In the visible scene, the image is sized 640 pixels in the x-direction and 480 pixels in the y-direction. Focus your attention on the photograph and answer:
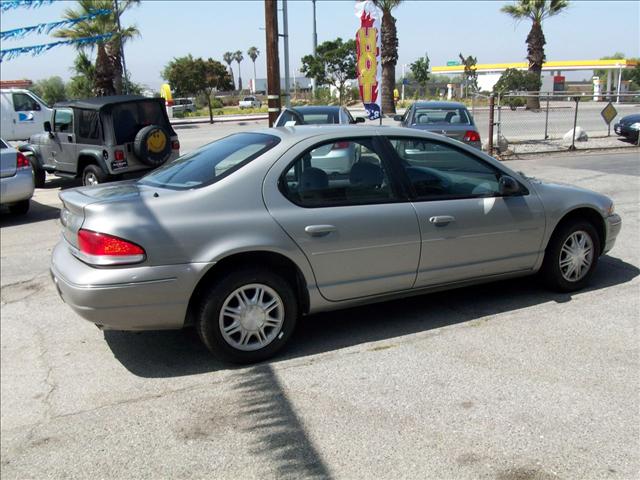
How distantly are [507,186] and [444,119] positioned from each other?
793cm

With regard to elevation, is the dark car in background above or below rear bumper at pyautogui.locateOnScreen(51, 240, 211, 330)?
above

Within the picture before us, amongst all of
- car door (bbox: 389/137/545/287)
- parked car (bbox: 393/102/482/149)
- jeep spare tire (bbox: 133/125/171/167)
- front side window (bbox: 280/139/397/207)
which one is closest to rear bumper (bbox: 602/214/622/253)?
car door (bbox: 389/137/545/287)

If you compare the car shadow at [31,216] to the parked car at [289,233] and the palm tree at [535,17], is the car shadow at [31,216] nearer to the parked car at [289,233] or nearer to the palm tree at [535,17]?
the parked car at [289,233]

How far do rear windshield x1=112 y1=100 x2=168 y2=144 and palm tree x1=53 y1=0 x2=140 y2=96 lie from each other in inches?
832

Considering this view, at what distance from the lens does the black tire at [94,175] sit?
10.3m

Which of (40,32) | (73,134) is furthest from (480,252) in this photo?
(40,32)

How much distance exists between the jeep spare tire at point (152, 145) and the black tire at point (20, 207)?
189cm

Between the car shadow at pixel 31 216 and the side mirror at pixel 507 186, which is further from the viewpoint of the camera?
the car shadow at pixel 31 216

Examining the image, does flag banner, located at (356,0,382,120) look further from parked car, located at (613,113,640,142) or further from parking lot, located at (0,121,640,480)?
parking lot, located at (0,121,640,480)

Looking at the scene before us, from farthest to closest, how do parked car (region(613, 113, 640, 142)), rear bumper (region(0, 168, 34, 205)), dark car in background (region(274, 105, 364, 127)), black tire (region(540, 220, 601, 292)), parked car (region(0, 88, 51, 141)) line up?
1. parked car (region(613, 113, 640, 142))
2. parked car (region(0, 88, 51, 141))
3. dark car in background (region(274, 105, 364, 127))
4. rear bumper (region(0, 168, 34, 205))
5. black tire (region(540, 220, 601, 292))

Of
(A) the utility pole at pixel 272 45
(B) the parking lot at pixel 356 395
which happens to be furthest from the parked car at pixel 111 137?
(B) the parking lot at pixel 356 395

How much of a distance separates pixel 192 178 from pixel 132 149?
256 inches

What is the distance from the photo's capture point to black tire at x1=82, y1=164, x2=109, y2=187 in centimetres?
1027

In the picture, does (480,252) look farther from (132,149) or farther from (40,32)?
(40,32)
